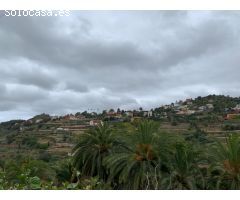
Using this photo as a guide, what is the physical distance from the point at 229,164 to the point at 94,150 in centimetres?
814

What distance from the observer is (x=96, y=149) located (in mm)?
25312

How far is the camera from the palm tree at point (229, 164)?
824 inches

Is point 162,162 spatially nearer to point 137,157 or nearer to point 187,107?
point 137,157

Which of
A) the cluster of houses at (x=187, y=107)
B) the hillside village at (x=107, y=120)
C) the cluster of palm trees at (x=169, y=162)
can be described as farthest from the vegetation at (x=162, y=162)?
the cluster of houses at (x=187, y=107)

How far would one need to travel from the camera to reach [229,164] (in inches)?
830

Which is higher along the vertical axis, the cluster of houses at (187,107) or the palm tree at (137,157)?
the cluster of houses at (187,107)

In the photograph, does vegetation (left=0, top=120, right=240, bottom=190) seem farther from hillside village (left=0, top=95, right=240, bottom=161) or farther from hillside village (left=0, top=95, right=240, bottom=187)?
hillside village (left=0, top=95, right=240, bottom=161)

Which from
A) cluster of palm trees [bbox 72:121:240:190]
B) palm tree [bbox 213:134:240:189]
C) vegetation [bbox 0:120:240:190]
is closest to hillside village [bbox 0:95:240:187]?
vegetation [bbox 0:120:240:190]

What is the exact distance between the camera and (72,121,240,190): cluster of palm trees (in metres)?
21.1

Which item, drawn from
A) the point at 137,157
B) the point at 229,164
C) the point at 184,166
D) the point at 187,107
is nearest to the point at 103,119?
the point at 187,107

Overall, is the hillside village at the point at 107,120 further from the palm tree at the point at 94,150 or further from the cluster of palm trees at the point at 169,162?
the cluster of palm trees at the point at 169,162

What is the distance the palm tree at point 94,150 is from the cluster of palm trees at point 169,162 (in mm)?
289

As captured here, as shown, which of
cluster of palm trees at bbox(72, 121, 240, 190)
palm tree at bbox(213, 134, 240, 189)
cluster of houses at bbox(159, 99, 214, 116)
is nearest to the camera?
palm tree at bbox(213, 134, 240, 189)
